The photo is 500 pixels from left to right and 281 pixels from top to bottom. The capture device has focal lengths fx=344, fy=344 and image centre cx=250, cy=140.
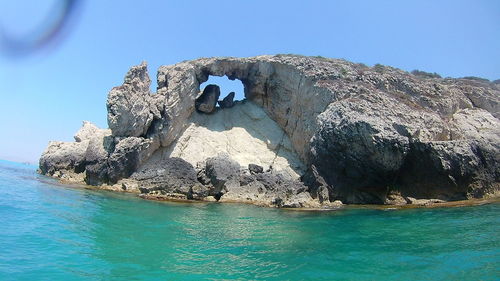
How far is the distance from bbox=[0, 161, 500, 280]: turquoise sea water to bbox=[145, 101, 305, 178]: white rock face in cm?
1362

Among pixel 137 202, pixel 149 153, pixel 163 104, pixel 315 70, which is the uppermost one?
pixel 315 70

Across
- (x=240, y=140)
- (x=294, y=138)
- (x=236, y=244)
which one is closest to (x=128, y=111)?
(x=240, y=140)

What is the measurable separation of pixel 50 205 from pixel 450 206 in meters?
23.0

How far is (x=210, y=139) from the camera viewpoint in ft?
117

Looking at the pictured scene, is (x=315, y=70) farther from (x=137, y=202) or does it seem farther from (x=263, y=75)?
(x=137, y=202)

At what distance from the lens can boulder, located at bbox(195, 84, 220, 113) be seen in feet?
123

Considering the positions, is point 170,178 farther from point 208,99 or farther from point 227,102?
point 227,102

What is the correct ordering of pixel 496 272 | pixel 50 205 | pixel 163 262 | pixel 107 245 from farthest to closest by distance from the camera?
pixel 50 205 < pixel 107 245 < pixel 163 262 < pixel 496 272

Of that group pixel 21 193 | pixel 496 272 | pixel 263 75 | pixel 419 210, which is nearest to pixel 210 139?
pixel 263 75

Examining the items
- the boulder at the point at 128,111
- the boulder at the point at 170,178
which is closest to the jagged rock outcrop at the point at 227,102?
the boulder at the point at 128,111

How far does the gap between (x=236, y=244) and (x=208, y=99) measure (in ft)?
86.2

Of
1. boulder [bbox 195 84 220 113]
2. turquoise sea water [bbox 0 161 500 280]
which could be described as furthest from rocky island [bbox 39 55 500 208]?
turquoise sea water [bbox 0 161 500 280]

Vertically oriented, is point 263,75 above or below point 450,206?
above

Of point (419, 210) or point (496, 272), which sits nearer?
point (496, 272)
